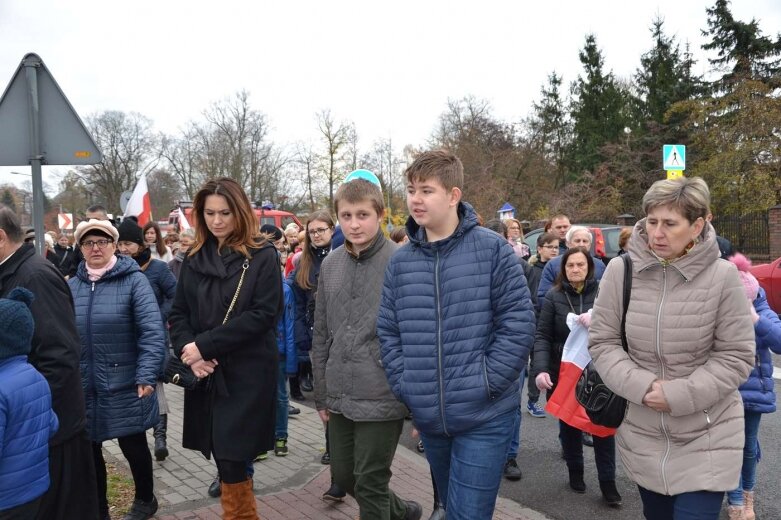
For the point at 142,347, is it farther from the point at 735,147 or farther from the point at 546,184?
the point at 546,184

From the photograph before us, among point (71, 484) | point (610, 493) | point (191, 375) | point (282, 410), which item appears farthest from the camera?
point (282, 410)

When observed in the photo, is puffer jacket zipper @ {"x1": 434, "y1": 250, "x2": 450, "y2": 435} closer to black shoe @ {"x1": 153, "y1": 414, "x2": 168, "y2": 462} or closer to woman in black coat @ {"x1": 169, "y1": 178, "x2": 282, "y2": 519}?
woman in black coat @ {"x1": 169, "y1": 178, "x2": 282, "y2": 519}

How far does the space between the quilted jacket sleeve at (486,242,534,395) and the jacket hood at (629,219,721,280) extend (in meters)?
0.52

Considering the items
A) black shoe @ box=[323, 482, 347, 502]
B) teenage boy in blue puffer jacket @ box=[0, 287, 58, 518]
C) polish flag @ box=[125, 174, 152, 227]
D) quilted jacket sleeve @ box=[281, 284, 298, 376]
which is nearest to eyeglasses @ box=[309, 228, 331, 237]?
quilted jacket sleeve @ box=[281, 284, 298, 376]

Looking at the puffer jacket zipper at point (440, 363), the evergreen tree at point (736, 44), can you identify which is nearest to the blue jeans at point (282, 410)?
the puffer jacket zipper at point (440, 363)

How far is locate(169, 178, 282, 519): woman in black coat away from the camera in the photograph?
3.49 meters

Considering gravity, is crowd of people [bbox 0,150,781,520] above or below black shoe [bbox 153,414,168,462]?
above

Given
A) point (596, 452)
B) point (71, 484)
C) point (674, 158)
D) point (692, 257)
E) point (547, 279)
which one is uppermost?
point (674, 158)

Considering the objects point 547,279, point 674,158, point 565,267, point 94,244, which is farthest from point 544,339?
point 674,158

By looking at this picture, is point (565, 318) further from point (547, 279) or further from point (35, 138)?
point (35, 138)

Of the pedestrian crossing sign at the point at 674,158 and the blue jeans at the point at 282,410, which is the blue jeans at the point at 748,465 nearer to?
the blue jeans at the point at 282,410

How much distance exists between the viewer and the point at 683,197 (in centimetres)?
278

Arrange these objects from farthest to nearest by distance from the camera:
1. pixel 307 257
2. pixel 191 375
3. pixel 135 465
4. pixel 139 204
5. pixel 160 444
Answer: pixel 139 204
pixel 307 257
pixel 160 444
pixel 135 465
pixel 191 375

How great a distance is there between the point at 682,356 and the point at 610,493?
7.42 ft
